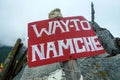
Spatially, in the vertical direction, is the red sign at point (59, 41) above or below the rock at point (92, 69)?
below

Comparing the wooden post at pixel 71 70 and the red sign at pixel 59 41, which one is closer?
the red sign at pixel 59 41

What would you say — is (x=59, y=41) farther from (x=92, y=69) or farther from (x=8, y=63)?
(x=8, y=63)

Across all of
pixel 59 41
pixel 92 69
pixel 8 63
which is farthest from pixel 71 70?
pixel 8 63

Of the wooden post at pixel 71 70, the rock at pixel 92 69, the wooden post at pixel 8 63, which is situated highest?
the wooden post at pixel 8 63

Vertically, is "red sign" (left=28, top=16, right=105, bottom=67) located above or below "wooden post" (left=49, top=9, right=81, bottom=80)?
above

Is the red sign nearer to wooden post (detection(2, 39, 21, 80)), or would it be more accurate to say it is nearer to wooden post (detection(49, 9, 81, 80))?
wooden post (detection(49, 9, 81, 80))

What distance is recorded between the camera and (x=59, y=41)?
19.3ft

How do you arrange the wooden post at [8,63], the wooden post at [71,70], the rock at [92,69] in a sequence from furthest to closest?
the wooden post at [8,63], the rock at [92,69], the wooden post at [71,70]

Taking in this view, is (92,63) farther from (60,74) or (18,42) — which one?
(18,42)

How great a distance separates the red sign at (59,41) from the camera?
574 centimetres

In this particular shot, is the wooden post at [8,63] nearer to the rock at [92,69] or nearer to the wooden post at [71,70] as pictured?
the rock at [92,69]

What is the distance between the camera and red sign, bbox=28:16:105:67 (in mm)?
5738

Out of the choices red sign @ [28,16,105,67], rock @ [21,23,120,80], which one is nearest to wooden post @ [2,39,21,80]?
rock @ [21,23,120,80]

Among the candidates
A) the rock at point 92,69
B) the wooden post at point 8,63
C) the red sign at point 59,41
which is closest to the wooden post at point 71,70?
the red sign at point 59,41
